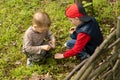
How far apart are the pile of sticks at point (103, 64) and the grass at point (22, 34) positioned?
3.90 feet

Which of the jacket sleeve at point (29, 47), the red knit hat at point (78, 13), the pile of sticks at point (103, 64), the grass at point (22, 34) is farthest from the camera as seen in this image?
the grass at point (22, 34)

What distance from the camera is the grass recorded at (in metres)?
4.96

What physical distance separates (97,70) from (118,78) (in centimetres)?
62

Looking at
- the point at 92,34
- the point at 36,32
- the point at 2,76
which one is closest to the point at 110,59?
the point at 92,34

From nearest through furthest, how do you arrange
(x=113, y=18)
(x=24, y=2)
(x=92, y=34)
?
1. (x=92, y=34)
2. (x=113, y=18)
3. (x=24, y=2)

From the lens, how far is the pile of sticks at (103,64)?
3.20 meters

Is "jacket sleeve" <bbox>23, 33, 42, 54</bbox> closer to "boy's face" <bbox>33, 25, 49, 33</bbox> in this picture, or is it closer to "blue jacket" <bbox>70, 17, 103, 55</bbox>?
"boy's face" <bbox>33, 25, 49, 33</bbox>

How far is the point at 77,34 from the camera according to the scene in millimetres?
4852

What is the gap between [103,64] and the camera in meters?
3.59

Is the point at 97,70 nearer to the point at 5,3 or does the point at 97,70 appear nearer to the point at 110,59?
the point at 110,59

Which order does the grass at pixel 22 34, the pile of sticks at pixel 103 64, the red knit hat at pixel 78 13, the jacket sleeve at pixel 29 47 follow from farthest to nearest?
the grass at pixel 22 34 < the jacket sleeve at pixel 29 47 < the red knit hat at pixel 78 13 < the pile of sticks at pixel 103 64

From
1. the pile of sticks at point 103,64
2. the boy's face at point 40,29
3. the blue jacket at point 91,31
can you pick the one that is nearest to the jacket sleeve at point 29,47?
the boy's face at point 40,29

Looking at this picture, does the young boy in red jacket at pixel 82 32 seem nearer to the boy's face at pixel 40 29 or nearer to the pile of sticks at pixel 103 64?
the boy's face at pixel 40 29

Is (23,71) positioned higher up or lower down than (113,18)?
lower down
